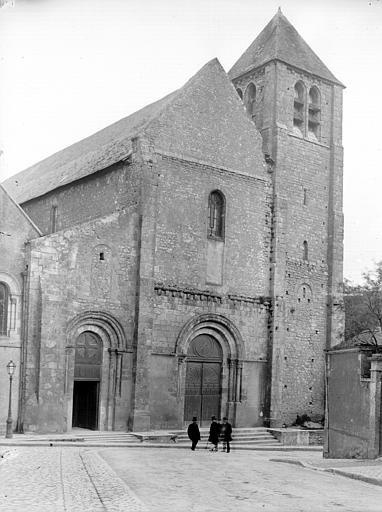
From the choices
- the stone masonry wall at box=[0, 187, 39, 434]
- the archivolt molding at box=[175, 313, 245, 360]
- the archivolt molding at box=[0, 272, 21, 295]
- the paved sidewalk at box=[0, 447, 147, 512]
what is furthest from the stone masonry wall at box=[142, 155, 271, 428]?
the paved sidewalk at box=[0, 447, 147, 512]

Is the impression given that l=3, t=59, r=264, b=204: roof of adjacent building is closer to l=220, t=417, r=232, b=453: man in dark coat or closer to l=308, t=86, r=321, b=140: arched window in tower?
l=308, t=86, r=321, b=140: arched window in tower

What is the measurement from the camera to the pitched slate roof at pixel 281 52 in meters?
36.5

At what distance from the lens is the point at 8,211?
92.0 feet

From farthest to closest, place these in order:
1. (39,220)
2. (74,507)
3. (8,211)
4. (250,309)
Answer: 1. (39,220)
2. (250,309)
3. (8,211)
4. (74,507)

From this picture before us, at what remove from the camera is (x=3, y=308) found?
2755cm

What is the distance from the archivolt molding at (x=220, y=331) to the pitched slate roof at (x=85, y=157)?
296 inches

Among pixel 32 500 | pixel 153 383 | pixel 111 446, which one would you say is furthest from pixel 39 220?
pixel 32 500

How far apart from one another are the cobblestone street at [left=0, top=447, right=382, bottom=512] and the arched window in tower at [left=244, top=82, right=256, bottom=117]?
20.7m

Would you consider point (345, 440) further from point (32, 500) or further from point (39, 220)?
point (39, 220)

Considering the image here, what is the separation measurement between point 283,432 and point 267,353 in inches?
142

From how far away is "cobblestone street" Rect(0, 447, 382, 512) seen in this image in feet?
39.3

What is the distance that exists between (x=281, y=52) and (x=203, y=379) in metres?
15.9

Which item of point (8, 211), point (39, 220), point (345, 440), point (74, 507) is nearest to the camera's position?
point (74, 507)

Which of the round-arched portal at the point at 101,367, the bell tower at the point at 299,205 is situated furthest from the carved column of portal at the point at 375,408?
the bell tower at the point at 299,205
